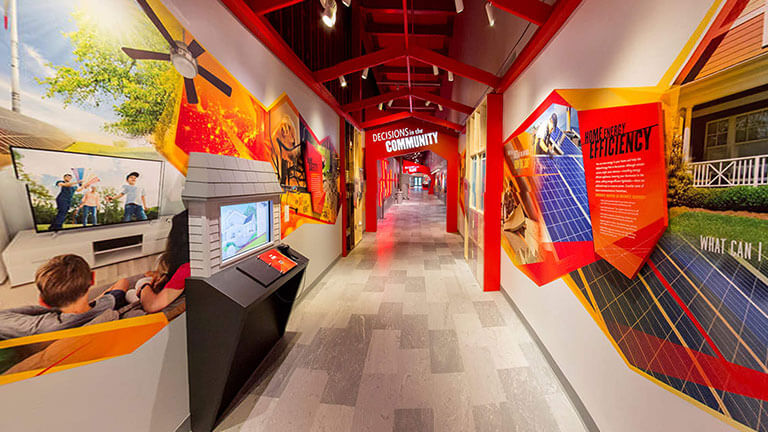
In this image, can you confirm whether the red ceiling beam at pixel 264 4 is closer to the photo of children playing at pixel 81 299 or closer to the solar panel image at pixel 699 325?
the photo of children playing at pixel 81 299

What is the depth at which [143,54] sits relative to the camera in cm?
160

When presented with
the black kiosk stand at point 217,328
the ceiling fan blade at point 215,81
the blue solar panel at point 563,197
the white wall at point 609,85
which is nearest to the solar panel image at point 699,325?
the white wall at point 609,85

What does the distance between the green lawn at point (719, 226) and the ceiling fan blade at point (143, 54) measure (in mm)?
2858

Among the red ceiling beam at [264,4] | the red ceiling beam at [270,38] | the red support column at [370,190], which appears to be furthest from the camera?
the red support column at [370,190]

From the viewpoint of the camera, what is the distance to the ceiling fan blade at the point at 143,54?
4.99 feet

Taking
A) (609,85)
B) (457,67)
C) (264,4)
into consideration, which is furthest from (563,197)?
(264,4)

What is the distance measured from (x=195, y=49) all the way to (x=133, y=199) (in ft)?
3.91

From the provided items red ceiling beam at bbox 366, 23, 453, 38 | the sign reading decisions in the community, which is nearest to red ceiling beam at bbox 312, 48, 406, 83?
red ceiling beam at bbox 366, 23, 453, 38

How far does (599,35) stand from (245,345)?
3.47 meters

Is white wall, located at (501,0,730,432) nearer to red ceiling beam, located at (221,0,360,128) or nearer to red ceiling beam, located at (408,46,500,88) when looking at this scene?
red ceiling beam, located at (408,46,500,88)

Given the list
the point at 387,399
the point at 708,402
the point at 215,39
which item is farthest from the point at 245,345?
the point at 708,402

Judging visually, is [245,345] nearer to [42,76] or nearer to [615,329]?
[42,76]

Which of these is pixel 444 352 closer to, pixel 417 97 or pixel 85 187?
pixel 85 187

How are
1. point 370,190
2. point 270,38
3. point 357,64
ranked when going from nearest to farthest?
point 270,38, point 357,64, point 370,190
